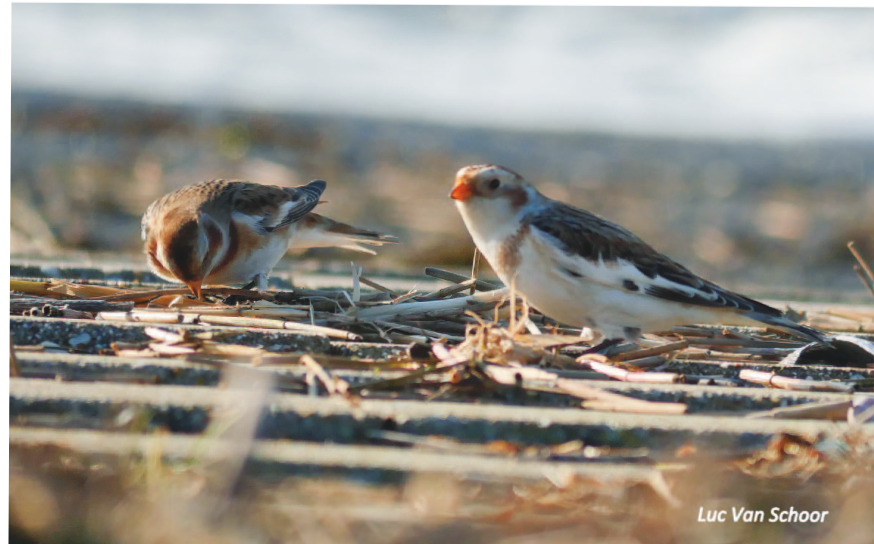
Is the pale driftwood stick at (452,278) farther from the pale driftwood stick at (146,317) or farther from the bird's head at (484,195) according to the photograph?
the pale driftwood stick at (146,317)

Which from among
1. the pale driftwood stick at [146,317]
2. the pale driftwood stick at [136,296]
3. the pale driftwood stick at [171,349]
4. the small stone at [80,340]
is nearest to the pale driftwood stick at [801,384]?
the pale driftwood stick at [171,349]

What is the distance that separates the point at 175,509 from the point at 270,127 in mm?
12678

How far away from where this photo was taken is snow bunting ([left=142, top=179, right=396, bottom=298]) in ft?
14.7

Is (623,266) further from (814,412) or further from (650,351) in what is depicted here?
(814,412)

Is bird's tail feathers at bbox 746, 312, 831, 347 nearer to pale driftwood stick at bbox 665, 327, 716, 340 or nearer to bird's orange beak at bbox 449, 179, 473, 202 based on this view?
pale driftwood stick at bbox 665, 327, 716, 340

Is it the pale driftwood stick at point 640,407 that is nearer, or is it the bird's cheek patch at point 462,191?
the pale driftwood stick at point 640,407

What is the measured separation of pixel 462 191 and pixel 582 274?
1.93ft

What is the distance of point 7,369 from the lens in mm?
2650

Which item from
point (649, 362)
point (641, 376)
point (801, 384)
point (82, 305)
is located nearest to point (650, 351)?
point (649, 362)

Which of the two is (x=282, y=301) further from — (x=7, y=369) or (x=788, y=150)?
(x=788, y=150)

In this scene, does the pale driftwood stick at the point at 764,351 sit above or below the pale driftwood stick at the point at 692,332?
below

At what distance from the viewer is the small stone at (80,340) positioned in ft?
A: 10.5

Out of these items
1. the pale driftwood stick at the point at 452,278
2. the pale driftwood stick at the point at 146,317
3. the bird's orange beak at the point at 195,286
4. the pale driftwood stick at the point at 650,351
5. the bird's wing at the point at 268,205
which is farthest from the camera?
the bird's wing at the point at 268,205

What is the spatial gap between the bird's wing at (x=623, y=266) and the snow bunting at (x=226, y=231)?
6.23 ft
